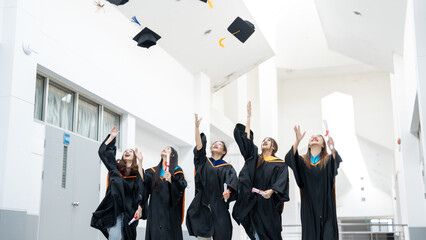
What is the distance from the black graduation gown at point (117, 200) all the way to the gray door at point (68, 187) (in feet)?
3.99

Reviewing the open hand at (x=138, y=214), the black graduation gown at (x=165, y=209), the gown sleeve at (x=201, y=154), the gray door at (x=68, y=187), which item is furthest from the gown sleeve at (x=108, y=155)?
the gray door at (x=68, y=187)

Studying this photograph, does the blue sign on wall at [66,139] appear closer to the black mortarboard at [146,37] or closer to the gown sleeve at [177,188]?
the black mortarboard at [146,37]

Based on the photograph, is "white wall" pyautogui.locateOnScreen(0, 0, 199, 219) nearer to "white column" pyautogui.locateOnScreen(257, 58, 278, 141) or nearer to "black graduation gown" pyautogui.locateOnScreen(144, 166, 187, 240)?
"black graduation gown" pyautogui.locateOnScreen(144, 166, 187, 240)

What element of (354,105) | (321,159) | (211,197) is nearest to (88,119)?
(211,197)

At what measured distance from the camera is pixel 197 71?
1273 centimetres

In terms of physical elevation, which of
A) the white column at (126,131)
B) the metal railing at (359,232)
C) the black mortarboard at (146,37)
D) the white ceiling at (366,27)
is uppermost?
the white ceiling at (366,27)

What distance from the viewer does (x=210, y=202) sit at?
237 inches

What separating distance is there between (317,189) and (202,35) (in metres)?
6.66

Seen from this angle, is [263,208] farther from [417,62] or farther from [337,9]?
[337,9]

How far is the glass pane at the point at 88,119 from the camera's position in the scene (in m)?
8.09

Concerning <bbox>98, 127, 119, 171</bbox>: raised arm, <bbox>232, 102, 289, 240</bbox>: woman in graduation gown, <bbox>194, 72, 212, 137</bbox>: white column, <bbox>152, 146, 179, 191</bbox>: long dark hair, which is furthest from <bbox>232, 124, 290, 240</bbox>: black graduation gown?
<bbox>194, 72, 212, 137</bbox>: white column

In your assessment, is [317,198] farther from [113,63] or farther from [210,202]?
[113,63]

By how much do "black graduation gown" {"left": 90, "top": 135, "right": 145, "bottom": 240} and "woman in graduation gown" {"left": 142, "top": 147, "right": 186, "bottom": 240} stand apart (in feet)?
0.52

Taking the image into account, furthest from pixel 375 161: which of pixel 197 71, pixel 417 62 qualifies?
pixel 417 62
